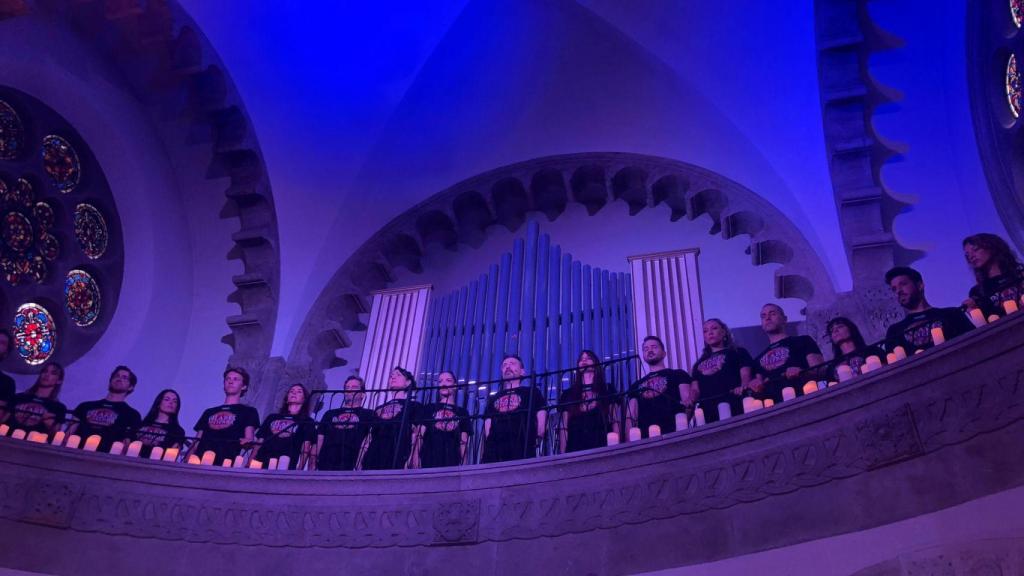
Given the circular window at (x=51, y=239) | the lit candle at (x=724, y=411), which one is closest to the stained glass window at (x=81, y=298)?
the circular window at (x=51, y=239)

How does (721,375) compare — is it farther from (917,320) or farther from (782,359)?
(917,320)

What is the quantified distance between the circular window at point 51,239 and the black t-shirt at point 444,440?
Answer: 5.06m

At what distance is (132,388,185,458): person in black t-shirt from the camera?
7520 millimetres

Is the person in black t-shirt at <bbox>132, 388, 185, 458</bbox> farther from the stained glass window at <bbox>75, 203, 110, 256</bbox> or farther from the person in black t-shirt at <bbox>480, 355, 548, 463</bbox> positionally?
the stained glass window at <bbox>75, 203, 110, 256</bbox>

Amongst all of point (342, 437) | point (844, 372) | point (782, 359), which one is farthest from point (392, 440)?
point (844, 372)

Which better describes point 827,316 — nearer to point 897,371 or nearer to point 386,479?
point 897,371

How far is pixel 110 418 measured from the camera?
765 centimetres

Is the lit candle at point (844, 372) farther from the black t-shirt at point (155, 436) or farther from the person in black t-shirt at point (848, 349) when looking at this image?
the black t-shirt at point (155, 436)

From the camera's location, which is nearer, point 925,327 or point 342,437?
point 925,327

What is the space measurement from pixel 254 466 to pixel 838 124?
6659mm

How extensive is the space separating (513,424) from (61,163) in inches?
272

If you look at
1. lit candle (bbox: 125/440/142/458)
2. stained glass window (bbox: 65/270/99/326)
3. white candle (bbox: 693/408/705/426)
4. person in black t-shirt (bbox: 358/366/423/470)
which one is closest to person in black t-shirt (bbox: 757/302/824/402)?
white candle (bbox: 693/408/705/426)

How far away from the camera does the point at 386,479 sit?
7.16 metres

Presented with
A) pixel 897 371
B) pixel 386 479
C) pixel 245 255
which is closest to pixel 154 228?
pixel 245 255
